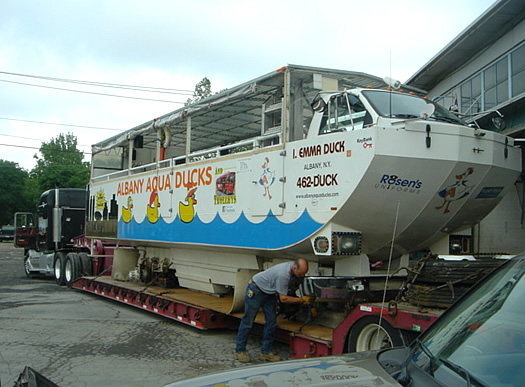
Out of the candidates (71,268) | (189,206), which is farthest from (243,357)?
(71,268)

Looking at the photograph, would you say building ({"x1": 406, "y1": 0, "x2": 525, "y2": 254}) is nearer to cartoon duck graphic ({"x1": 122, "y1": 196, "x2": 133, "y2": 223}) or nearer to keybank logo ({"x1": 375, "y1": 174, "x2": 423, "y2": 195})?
keybank logo ({"x1": 375, "y1": 174, "x2": 423, "y2": 195})

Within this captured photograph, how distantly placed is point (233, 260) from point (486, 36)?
1045 centimetres

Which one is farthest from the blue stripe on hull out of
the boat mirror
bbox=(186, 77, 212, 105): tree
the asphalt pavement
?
bbox=(186, 77, 212, 105): tree

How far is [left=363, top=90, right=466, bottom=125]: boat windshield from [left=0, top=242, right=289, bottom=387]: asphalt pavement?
3873 mm

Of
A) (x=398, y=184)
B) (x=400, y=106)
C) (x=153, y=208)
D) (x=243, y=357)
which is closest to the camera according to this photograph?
(x=398, y=184)

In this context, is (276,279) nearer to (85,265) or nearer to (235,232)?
(235,232)

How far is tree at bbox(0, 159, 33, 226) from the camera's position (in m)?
64.1

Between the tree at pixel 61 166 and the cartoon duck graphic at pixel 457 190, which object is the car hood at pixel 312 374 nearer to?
the cartoon duck graphic at pixel 457 190

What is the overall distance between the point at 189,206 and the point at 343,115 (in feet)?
13.2

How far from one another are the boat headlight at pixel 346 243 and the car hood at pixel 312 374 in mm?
3549

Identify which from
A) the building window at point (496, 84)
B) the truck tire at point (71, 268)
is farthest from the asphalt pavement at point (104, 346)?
the building window at point (496, 84)

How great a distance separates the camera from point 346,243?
22.5 ft

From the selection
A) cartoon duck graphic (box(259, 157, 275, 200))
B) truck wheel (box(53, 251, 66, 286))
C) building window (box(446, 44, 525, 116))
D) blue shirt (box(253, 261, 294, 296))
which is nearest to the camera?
blue shirt (box(253, 261, 294, 296))

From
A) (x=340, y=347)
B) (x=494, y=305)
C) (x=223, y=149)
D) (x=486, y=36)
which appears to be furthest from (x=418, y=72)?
(x=494, y=305)
